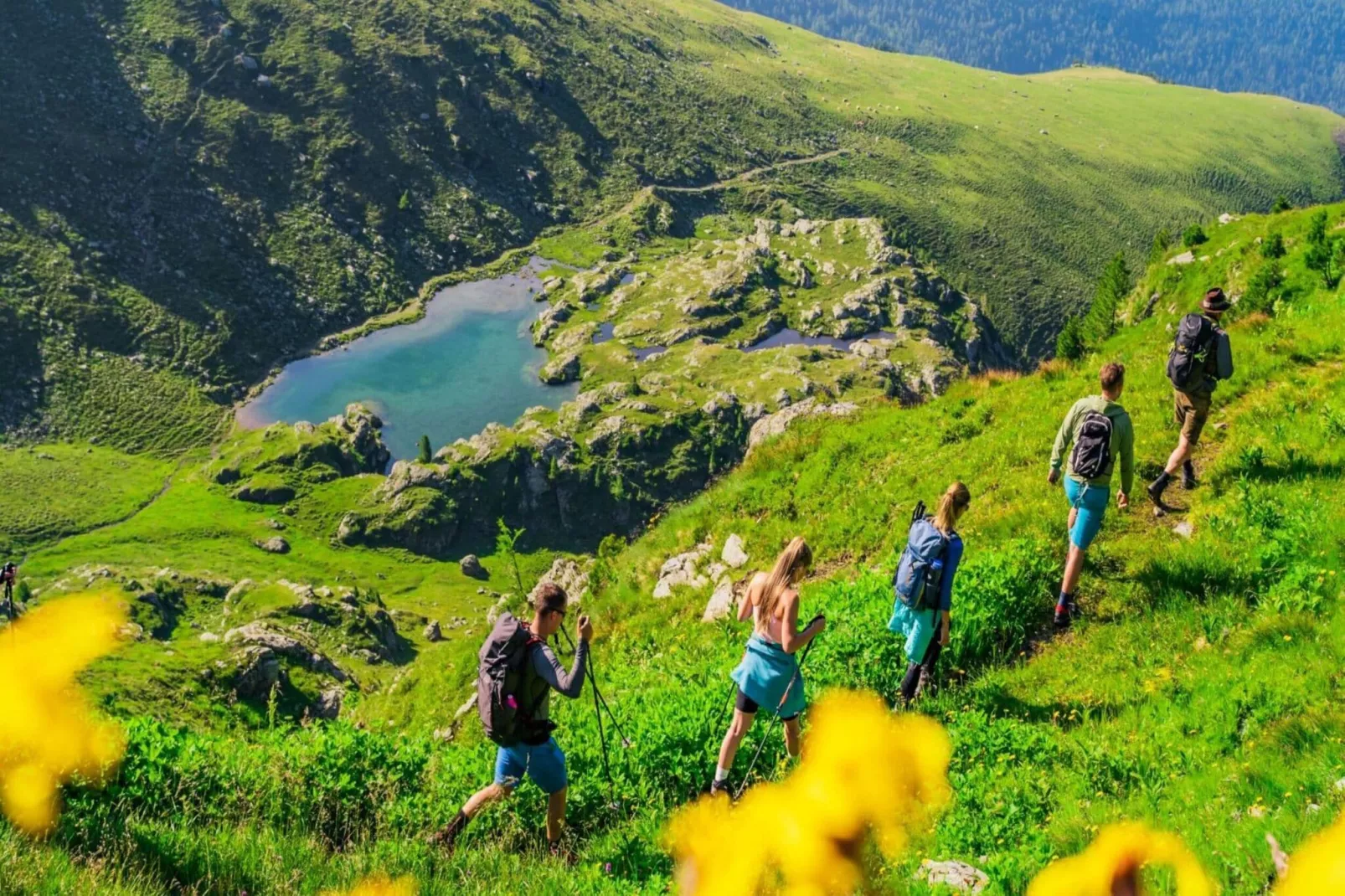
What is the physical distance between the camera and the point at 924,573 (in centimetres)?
942

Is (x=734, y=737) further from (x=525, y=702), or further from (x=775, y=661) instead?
(x=525, y=702)

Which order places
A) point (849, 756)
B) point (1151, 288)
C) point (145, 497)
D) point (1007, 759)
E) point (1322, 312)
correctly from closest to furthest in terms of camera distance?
point (1007, 759)
point (849, 756)
point (1322, 312)
point (1151, 288)
point (145, 497)

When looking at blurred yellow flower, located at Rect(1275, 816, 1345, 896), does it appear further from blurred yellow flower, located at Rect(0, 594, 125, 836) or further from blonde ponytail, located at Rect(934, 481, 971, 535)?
blurred yellow flower, located at Rect(0, 594, 125, 836)

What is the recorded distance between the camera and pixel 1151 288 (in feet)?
111

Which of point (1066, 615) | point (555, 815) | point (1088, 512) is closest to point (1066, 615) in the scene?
point (1066, 615)

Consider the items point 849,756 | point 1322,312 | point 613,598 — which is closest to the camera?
point 849,756

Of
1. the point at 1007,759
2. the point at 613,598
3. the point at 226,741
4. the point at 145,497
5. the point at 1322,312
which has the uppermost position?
the point at 1322,312

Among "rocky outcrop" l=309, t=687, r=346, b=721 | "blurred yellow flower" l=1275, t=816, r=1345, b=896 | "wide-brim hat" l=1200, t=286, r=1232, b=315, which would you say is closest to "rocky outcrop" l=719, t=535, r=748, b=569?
"wide-brim hat" l=1200, t=286, r=1232, b=315

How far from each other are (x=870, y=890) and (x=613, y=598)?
41.8ft

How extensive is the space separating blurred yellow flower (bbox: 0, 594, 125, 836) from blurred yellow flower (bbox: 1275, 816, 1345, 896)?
9606 mm

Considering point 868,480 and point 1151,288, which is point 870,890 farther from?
point 1151,288

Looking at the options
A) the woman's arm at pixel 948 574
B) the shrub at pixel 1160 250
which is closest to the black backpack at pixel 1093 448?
the woman's arm at pixel 948 574

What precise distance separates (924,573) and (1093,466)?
10.6ft

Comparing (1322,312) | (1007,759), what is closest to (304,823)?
(1007,759)
